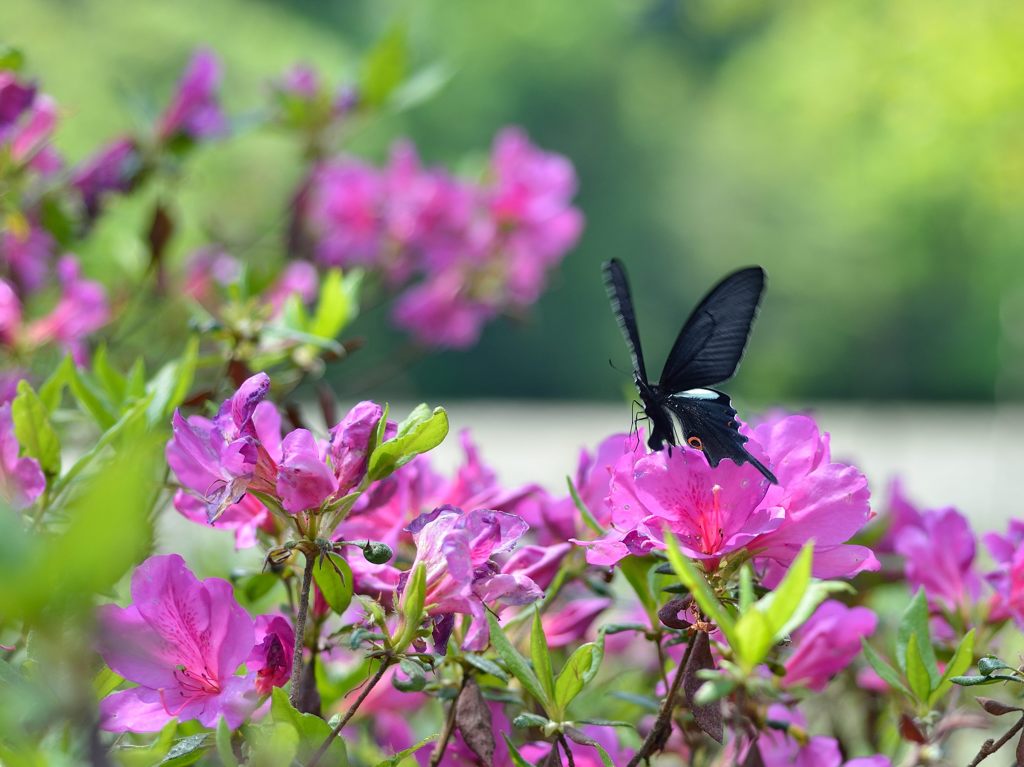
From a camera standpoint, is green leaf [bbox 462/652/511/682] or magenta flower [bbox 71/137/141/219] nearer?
green leaf [bbox 462/652/511/682]

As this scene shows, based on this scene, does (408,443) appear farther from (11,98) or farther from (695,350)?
(11,98)

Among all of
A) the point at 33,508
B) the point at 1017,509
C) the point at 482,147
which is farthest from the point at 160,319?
the point at 482,147

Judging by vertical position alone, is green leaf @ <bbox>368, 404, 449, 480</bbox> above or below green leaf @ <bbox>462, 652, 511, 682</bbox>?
above

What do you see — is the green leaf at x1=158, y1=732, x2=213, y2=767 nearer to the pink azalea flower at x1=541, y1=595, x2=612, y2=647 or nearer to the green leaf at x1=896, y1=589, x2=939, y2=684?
the pink azalea flower at x1=541, y1=595, x2=612, y2=647

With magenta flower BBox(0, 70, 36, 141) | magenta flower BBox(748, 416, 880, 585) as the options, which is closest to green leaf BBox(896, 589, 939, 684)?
magenta flower BBox(748, 416, 880, 585)

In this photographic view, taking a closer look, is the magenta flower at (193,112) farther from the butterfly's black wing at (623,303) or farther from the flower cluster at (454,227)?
the butterfly's black wing at (623,303)

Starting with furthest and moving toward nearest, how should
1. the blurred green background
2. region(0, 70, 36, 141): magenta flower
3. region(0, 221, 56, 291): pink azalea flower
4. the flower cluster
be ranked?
the blurred green background < the flower cluster < region(0, 221, 56, 291): pink azalea flower < region(0, 70, 36, 141): magenta flower

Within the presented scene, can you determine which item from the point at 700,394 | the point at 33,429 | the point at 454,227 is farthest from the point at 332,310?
the point at 454,227
